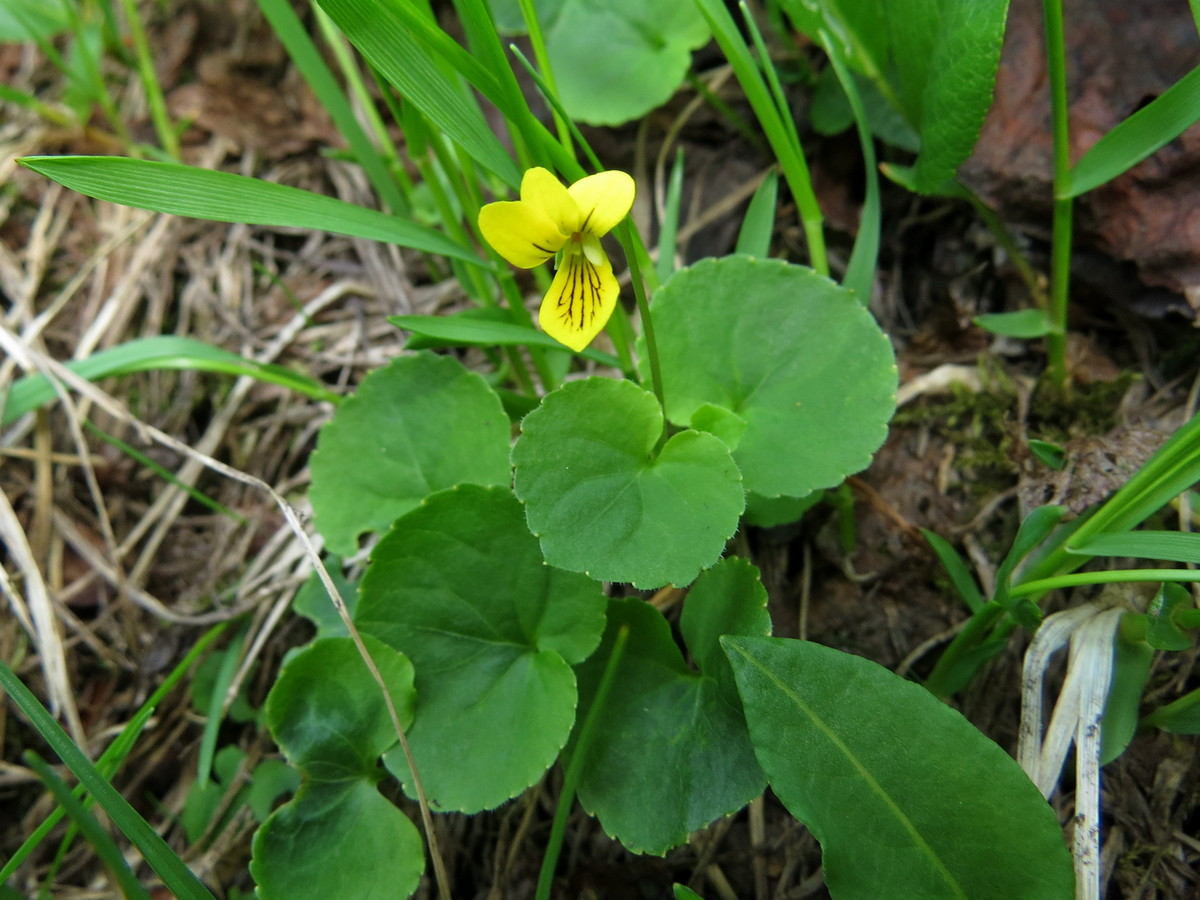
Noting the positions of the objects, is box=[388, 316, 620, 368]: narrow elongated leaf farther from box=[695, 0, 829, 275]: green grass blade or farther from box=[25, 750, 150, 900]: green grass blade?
box=[25, 750, 150, 900]: green grass blade

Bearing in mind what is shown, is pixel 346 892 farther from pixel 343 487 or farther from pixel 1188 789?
pixel 1188 789

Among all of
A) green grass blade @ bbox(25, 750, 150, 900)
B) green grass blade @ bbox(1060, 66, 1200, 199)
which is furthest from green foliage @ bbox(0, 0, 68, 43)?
green grass blade @ bbox(1060, 66, 1200, 199)

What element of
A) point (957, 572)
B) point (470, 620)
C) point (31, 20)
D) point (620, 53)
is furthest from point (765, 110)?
point (31, 20)

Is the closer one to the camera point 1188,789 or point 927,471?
point 1188,789

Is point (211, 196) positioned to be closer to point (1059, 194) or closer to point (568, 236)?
point (568, 236)

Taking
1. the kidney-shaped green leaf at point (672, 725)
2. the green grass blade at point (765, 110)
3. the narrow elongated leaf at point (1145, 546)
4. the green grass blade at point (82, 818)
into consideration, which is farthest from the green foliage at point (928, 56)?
the green grass blade at point (82, 818)

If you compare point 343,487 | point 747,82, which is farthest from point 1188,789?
point 343,487

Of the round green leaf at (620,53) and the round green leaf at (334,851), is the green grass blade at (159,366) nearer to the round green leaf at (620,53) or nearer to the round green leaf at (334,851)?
the round green leaf at (334,851)
